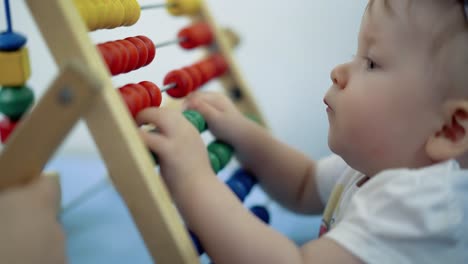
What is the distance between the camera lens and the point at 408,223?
516 millimetres

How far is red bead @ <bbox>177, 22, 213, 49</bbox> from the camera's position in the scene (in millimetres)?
891

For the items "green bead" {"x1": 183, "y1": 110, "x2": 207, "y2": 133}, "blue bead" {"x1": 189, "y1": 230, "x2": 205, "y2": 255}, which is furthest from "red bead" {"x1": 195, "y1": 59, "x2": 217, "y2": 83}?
"blue bead" {"x1": 189, "y1": 230, "x2": 205, "y2": 255}

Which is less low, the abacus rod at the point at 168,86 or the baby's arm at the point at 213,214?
the abacus rod at the point at 168,86

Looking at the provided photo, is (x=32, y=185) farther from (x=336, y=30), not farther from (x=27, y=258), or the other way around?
(x=336, y=30)

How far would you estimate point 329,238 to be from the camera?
53 centimetres

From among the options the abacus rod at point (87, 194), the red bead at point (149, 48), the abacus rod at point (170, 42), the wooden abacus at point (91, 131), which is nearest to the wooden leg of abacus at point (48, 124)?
the wooden abacus at point (91, 131)

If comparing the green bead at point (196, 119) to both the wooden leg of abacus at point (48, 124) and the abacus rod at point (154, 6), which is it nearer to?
the abacus rod at point (154, 6)

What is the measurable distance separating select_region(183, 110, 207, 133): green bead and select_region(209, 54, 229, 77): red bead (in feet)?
0.71

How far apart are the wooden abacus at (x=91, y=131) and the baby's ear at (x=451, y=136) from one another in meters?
0.29

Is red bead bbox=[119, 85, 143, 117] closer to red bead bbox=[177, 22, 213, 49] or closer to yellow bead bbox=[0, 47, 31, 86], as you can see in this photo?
yellow bead bbox=[0, 47, 31, 86]

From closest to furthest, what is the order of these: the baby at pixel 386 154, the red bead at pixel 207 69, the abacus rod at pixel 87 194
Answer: the baby at pixel 386 154 → the red bead at pixel 207 69 → the abacus rod at pixel 87 194

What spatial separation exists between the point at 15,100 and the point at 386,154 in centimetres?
41

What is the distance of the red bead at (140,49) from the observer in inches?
24.8

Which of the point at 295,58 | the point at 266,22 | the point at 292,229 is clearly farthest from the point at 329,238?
the point at 266,22
